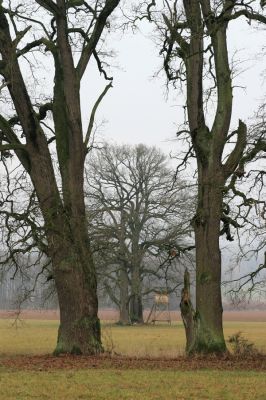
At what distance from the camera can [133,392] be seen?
9.12 m

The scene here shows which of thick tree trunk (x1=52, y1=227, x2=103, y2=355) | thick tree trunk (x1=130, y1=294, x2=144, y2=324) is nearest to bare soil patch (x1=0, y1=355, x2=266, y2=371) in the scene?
thick tree trunk (x1=52, y1=227, x2=103, y2=355)

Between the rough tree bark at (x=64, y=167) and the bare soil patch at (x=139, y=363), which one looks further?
the rough tree bark at (x=64, y=167)

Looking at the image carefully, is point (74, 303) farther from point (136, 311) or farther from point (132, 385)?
point (136, 311)

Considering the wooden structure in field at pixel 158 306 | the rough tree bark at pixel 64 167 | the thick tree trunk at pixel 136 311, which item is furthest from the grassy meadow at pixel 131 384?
the thick tree trunk at pixel 136 311

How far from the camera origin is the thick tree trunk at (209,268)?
1483 cm

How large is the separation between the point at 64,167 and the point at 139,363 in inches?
239

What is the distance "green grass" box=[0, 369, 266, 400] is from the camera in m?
8.84

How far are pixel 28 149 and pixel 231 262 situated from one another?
630 centimetres

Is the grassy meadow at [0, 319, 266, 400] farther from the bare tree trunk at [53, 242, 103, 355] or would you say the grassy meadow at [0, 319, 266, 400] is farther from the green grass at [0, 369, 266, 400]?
the bare tree trunk at [53, 242, 103, 355]

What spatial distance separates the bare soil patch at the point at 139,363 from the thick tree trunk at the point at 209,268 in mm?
522

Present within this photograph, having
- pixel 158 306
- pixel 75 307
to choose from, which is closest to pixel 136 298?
pixel 158 306

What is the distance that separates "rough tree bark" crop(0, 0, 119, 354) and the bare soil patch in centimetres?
138

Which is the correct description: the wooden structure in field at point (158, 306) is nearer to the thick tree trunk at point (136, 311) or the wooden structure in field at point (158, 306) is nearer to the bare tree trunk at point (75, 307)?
the thick tree trunk at point (136, 311)

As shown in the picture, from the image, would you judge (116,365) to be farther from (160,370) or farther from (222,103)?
(222,103)
